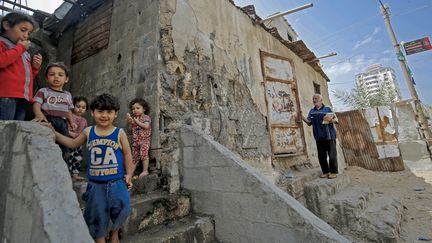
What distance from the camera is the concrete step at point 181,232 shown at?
73.7 inches

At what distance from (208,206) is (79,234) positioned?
156 cm

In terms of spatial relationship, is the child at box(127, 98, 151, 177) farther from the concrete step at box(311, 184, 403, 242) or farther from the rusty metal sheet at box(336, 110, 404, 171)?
the rusty metal sheet at box(336, 110, 404, 171)

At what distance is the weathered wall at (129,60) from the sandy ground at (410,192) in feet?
13.3

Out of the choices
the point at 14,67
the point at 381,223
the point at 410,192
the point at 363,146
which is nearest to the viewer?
the point at 14,67

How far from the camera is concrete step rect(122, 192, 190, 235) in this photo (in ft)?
6.61

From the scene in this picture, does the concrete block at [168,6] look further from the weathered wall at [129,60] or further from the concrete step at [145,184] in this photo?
the concrete step at [145,184]

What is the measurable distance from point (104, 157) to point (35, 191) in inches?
20.0

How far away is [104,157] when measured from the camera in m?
1.71

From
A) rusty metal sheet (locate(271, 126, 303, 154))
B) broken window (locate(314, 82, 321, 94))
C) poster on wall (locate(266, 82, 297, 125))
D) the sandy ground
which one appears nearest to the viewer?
the sandy ground

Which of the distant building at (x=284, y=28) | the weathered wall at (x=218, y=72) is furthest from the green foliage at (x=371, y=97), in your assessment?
the weathered wall at (x=218, y=72)

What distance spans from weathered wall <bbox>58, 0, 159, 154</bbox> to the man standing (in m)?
3.08

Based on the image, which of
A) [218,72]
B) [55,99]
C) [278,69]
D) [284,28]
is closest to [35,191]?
[55,99]

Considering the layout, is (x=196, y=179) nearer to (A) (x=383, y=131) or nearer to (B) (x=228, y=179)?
(B) (x=228, y=179)

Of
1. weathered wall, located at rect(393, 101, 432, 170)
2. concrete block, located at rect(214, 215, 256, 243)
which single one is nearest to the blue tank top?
concrete block, located at rect(214, 215, 256, 243)
